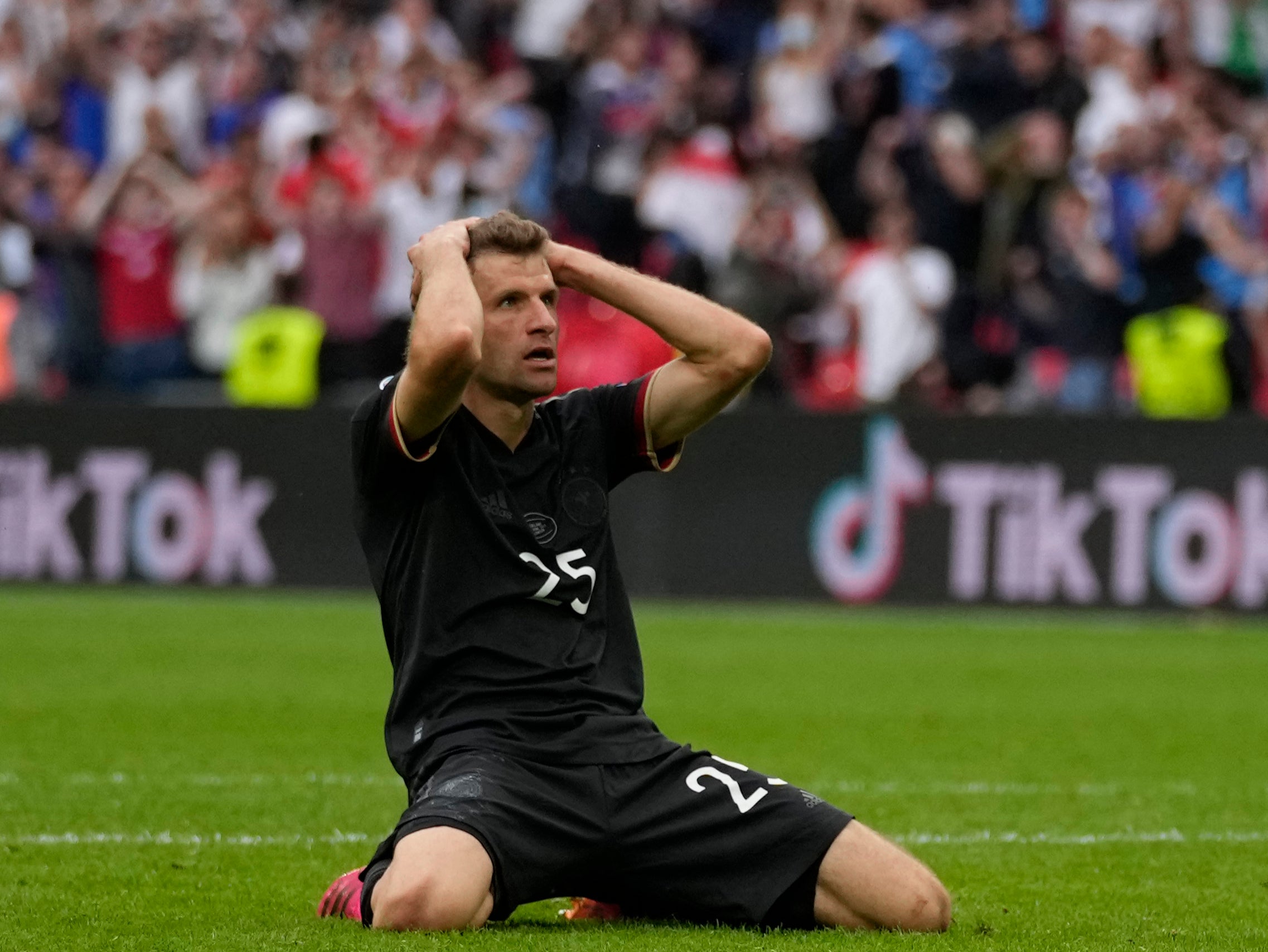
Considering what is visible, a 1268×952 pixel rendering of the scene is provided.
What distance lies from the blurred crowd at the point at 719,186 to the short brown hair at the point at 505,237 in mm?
9830

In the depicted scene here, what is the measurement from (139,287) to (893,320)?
19.2 feet

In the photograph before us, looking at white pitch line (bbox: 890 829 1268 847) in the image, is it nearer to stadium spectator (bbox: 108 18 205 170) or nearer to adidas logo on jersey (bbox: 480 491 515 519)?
adidas logo on jersey (bbox: 480 491 515 519)

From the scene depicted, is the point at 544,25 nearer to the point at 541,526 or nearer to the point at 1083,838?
the point at 1083,838

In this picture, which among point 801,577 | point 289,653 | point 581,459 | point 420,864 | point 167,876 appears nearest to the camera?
point 420,864

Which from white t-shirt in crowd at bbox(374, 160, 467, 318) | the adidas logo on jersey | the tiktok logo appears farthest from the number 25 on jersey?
white t-shirt in crowd at bbox(374, 160, 467, 318)

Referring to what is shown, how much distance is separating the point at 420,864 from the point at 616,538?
1008 centimetres

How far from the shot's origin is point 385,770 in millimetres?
8594

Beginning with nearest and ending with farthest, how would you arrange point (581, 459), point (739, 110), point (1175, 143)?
point (581, 459)
point (1175, 143)
point (739, 110)

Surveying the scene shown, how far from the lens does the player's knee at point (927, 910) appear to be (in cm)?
539

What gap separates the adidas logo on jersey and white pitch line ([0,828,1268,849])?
5.77 ft

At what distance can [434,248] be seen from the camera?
5.57 m

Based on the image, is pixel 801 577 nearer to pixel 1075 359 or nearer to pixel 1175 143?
pixel 1075 359

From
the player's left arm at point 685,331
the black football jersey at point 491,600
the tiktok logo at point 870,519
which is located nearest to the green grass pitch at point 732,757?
the tiktok logo at point 870,519

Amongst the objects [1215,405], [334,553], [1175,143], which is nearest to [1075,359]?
[1215,405]
